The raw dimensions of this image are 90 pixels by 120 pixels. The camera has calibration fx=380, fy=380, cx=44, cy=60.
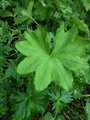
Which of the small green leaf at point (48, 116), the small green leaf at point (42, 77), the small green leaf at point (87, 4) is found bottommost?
the small green leaf at point (48, 116)

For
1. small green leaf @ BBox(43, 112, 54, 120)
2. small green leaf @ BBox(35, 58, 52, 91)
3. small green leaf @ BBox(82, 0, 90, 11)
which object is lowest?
small green leaf @ BBox(43, 112, 54, 120)

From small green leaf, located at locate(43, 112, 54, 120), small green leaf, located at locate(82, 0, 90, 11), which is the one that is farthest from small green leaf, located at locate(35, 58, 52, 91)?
small green leaf, located at locate(82, 0, 90, 11)

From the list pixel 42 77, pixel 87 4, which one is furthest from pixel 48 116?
pixel 87 4

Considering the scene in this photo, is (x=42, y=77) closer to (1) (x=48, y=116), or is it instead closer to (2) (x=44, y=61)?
(2) (x=44, y=61)

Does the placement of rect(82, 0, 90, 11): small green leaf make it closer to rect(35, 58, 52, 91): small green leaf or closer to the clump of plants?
the clump of plants

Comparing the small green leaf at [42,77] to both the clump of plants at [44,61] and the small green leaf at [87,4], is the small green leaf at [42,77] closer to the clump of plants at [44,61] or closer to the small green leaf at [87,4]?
the clump of plants at [44,61]

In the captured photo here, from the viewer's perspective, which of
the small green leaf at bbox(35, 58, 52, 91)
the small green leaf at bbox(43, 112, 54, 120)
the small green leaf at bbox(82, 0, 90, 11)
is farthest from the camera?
the small green leaf at bbox(82, 0, 90, 11)

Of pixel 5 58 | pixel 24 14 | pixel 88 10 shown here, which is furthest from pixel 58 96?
pixel 88 10

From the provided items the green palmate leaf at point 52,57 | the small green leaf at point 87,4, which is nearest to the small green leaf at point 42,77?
the green palmate leaf at point 52,57
